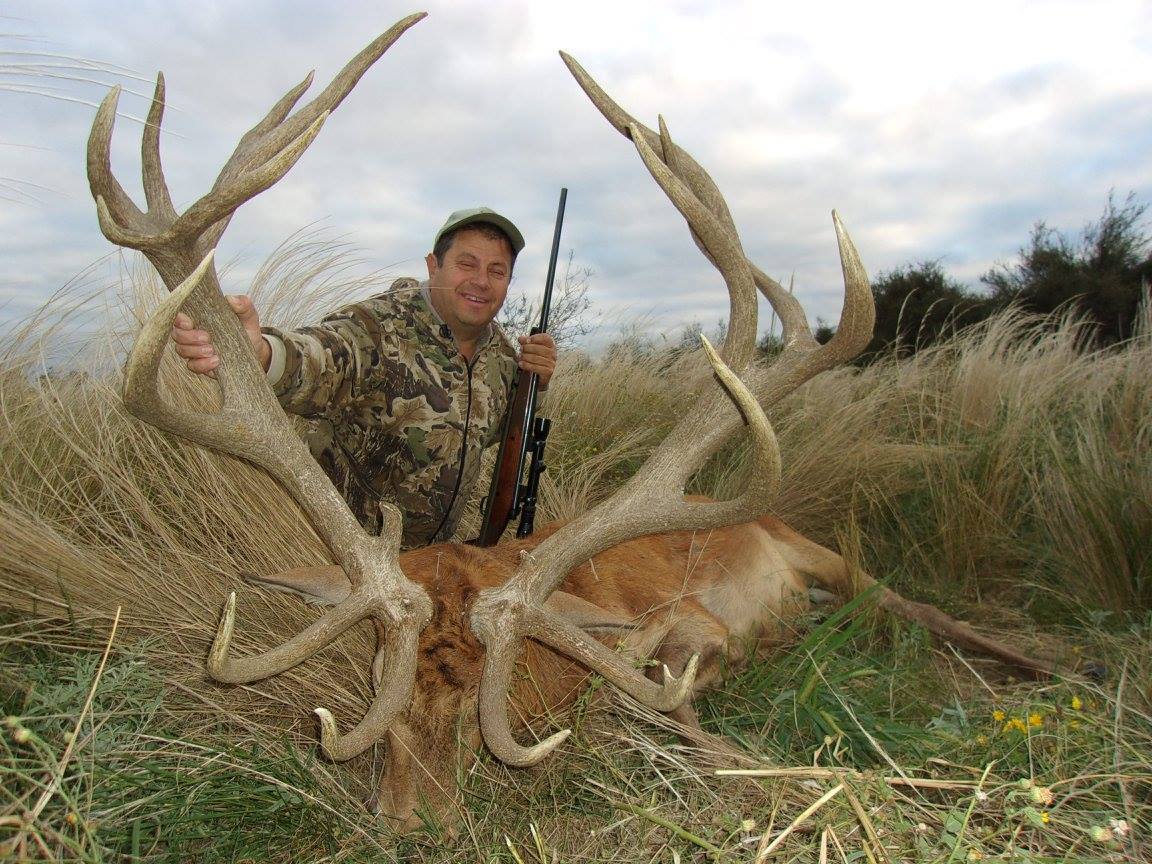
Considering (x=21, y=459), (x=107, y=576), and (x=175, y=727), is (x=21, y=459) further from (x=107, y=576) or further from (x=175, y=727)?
(x=175, y=727)

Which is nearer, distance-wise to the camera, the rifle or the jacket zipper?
the rifle

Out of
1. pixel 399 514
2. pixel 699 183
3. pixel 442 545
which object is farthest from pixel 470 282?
pixel 399 514

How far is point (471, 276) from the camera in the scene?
443 centimetres

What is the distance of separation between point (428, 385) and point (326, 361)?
749 millimetres

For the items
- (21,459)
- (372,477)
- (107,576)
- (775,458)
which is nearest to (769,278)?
(775,458)

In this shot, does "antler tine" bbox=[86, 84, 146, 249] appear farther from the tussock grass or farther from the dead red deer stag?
the tussock grass

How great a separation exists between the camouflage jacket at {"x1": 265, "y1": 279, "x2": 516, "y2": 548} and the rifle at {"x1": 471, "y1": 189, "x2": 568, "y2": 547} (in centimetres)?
21

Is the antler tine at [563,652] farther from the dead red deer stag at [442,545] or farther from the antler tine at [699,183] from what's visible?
the antler tine at [699,183]

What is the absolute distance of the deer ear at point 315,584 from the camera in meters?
2.65

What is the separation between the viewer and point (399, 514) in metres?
2.65

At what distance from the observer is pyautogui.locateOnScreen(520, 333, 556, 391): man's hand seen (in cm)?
455

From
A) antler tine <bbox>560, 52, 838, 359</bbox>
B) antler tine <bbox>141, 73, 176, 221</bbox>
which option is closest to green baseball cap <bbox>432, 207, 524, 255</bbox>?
antler tine <bbox>560, 52, 838, 359</bbox>

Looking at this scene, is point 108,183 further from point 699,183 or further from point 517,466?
point 517,466

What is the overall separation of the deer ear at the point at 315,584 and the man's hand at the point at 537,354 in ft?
6.82
